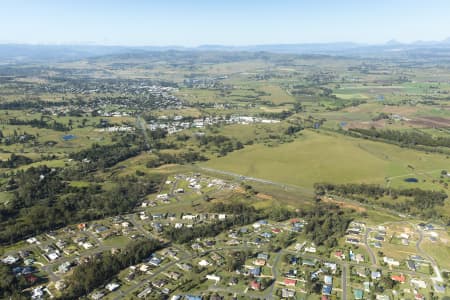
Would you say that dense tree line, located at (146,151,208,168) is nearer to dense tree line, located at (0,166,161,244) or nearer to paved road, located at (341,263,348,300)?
dense tree line, located at (0,166,161,244)

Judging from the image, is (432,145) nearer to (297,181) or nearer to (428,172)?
(428,172)

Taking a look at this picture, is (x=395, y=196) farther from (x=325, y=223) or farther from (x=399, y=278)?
(x=399, y=278)

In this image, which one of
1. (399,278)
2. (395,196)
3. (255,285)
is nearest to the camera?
(255,285)

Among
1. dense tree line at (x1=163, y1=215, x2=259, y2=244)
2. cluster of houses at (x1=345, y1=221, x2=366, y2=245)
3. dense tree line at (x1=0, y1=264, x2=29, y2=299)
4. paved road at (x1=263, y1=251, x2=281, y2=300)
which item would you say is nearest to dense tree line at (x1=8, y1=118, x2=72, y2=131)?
dense tree line at (x1=163, y1=215, x2=259, y2=244)

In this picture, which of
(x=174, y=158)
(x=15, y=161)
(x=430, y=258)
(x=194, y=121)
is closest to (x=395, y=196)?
(x=430, y=258)

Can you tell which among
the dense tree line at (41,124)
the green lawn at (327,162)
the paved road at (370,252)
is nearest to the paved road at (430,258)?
the paved road at (370,252)
